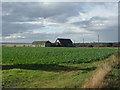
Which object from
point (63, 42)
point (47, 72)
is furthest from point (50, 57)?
point (63, 42)

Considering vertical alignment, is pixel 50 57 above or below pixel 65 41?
below

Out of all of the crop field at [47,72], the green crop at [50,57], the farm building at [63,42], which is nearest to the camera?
the crop field at [47,72]

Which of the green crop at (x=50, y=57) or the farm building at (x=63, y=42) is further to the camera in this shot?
the farm building at (x=63, y=42)

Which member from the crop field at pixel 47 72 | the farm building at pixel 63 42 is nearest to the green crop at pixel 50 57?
the crop field at pixel 47 72

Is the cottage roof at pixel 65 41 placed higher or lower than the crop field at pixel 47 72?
higher

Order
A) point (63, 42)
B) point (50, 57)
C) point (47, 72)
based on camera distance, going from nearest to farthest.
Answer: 1. point (47, 72)
2. point (50, 57)
3. point (63, 42)

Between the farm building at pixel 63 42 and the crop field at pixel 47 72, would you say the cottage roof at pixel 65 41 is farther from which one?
the crop field at pixel 47 72

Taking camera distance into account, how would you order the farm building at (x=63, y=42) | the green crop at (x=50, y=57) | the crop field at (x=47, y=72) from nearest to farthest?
1. the crop field at (x=47, y=72)
2. the green crop at (x=50, y=57)
3. the farm building at (x=63, y=42)

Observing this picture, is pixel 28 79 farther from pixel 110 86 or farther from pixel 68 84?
pixel 110 86

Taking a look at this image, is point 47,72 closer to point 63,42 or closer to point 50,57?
point 50,57

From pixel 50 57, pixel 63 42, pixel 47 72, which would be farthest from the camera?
pixel 63 42

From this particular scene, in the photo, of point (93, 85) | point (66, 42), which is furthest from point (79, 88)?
point (66, 42)

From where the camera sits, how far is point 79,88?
305 inches

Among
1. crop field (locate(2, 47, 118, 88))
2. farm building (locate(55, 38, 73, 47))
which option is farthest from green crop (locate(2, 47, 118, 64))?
farm building (locate(55, 38, 73, 47))
